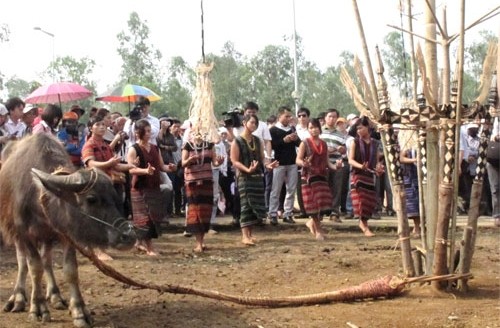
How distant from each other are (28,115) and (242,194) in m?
3.41

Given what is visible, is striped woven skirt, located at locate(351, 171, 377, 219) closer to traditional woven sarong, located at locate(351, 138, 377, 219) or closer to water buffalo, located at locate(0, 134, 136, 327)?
traditional woven sarong, located at locate(351, 138, 377, 219)

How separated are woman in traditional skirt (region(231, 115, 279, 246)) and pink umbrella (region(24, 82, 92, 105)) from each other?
214 inches

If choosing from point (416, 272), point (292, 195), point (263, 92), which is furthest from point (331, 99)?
point (416, 272)

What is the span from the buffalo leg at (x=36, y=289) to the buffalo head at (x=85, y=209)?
0.49m

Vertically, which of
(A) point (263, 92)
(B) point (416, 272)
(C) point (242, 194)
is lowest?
(B) point (416, 272)

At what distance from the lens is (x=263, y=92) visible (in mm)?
56719

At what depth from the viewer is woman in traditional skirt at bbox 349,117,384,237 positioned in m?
11.6

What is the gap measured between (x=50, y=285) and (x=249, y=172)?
4.22 meters

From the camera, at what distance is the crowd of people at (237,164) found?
980 centimetres

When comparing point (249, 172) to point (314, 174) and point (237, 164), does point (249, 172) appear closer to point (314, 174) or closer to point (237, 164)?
point (237, 164)

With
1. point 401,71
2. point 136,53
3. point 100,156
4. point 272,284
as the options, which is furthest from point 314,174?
point 136,53

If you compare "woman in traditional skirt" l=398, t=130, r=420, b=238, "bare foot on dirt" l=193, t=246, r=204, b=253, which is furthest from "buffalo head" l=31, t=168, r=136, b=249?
"woman in traditional skirt" l=398, t=130, r=420, b=238

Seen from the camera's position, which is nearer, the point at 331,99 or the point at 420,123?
the point at 420,123

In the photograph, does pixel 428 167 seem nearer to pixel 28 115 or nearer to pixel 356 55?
pixel 356 55
